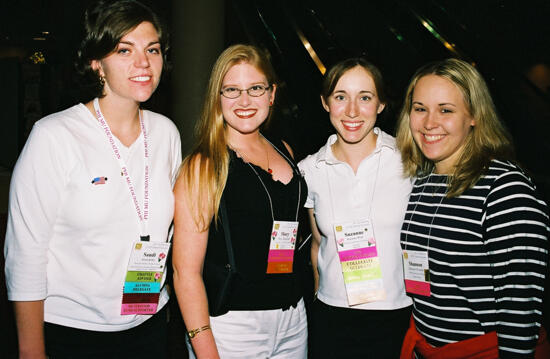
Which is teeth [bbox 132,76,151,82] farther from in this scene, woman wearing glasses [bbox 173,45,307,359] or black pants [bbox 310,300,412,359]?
black pants [bbox 310,300,412,359]

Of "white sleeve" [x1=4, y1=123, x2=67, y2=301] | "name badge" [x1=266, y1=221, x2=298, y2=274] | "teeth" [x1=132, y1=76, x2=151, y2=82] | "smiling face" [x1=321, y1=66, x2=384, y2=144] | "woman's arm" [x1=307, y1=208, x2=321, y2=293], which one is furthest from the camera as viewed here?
"woman's arm" [x1=307, y1=208, x2=321, y2=293]

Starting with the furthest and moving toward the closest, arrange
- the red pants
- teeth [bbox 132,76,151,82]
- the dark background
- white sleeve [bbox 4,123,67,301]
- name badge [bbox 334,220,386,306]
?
the dark background → name badge [bbox 334,220,386,306] → teeth [bbox 132,76,151,82] → the red pants → white sleeve [bbox 4,123,67,301]

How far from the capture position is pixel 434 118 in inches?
75.0

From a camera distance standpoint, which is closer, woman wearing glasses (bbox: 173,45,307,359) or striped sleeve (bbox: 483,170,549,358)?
striped sleeve (bbox: 483,170,549,358)

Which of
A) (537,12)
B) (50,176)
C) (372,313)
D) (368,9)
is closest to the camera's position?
(50,176)

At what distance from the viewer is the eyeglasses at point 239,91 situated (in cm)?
195

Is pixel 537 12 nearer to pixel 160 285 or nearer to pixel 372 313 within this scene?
pixel 372 313

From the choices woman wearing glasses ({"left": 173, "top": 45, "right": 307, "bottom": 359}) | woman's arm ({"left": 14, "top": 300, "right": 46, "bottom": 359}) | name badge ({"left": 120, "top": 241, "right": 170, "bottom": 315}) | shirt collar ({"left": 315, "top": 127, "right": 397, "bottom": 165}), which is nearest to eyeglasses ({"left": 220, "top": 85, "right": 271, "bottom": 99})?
woman wearing glasses ({"left": 173, "top": 45, "right": 307, "bottom": 359})

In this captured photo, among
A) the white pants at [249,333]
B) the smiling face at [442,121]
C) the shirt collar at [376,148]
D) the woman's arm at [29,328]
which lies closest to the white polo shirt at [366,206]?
the shirt collar at [376,148]

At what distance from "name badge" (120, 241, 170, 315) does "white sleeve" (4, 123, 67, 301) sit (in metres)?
0.31

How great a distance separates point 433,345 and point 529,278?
54 cm

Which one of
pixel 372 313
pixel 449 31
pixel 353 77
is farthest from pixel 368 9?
pixel 372 313

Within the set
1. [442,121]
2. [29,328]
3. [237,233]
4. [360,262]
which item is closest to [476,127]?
[442,121]

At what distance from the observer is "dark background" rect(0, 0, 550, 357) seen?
15.9 ft
